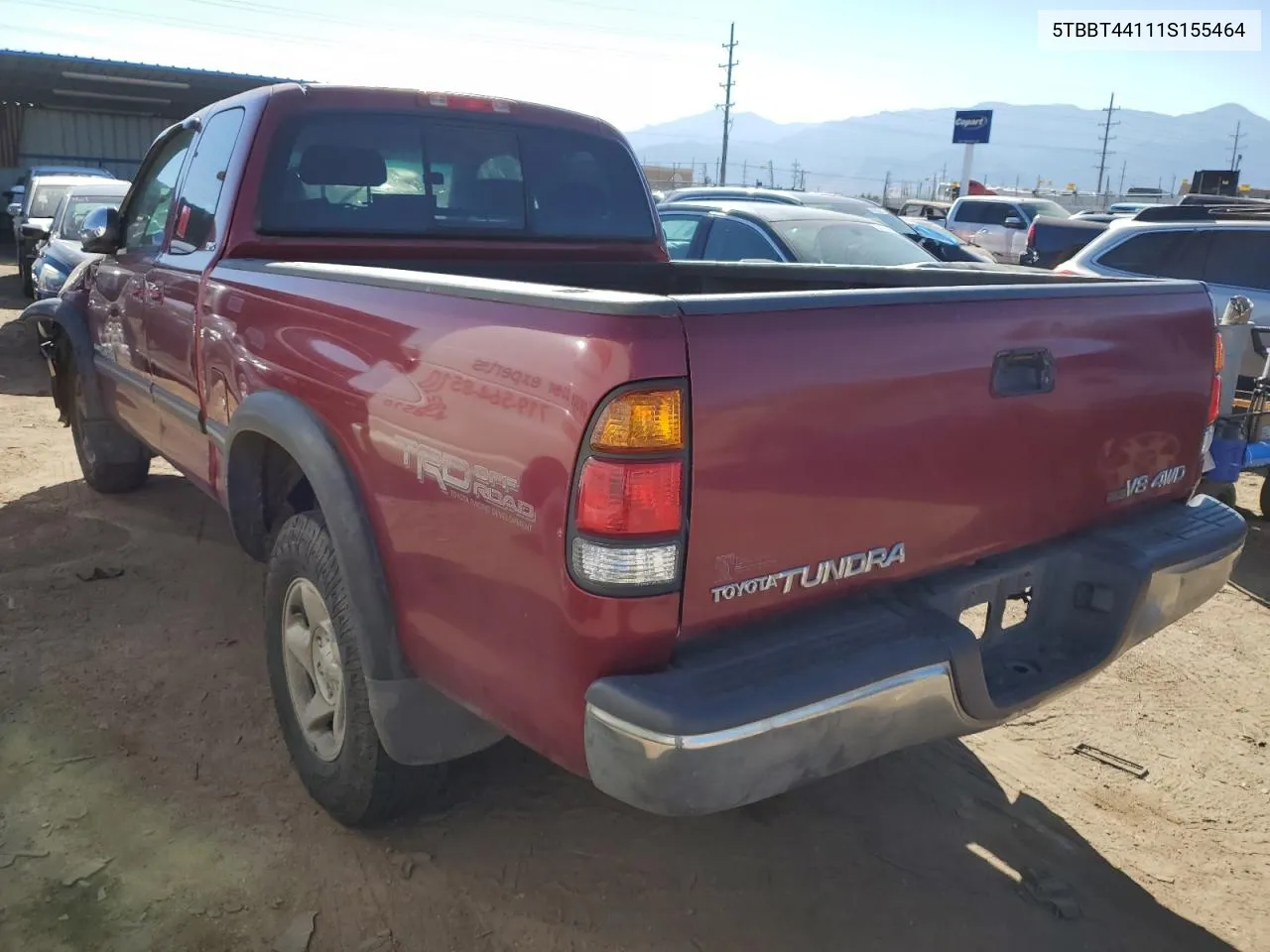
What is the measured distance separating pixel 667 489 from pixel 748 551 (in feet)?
0.79

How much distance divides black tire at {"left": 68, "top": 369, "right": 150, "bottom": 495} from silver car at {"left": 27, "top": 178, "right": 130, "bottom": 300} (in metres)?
4.53

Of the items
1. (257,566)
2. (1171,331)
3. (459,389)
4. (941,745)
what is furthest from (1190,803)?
(257,566)

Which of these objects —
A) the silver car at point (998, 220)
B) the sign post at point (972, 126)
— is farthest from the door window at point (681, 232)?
the sign post at point (972, 126)

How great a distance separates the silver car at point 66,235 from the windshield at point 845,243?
645cm

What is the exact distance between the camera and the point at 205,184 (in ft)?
12.3

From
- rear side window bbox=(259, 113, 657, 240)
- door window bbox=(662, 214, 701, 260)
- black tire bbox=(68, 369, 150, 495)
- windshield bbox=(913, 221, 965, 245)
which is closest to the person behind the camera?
rear side window bbox=(259, 113, 657, 240)

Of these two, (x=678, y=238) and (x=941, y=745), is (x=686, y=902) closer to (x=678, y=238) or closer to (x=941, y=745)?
(x=941, y=745)

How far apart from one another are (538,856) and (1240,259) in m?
7.36

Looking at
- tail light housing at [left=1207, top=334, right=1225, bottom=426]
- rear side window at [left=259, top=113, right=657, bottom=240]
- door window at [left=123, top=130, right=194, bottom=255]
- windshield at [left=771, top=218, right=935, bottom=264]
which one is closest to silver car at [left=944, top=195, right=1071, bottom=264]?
windshield at [left=771, top=218, right=935, bottom=264]

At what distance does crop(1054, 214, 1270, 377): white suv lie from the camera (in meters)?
7.40

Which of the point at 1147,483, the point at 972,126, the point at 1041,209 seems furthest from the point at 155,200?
the point at 972,126

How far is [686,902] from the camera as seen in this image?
260 centimetres

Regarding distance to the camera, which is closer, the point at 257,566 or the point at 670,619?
the point at 670,619

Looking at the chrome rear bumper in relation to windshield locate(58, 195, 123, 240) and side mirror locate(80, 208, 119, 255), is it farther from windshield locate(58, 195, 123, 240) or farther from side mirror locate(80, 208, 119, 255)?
windshield locate(58, 195, 123, 240)
